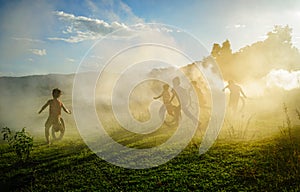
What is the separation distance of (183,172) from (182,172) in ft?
0.09

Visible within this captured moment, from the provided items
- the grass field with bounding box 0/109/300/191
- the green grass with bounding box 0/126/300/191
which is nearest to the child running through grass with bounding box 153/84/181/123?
the grass field with bounding box 0/109/300/191

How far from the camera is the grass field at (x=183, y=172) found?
22.7 feet

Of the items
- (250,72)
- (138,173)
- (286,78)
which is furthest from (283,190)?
(250,72)

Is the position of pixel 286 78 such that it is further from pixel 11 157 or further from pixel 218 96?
pixel 11 157

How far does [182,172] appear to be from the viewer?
310 inches

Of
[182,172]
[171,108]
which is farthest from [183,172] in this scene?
[171,108]

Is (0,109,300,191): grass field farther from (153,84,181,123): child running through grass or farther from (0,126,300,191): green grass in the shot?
(153,84,181,123): child running through grass

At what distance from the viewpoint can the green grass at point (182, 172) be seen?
272 inches

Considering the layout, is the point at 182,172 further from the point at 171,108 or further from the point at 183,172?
the point at 171,108

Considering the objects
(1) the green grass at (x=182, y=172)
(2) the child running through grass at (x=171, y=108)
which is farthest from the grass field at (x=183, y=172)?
(2) the child running through grass at (x=171, y=108)

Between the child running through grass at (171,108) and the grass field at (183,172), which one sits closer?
the grass field at (183,172)

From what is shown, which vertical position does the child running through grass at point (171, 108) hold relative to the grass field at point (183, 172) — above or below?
above

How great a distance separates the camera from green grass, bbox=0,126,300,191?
6.91 metres

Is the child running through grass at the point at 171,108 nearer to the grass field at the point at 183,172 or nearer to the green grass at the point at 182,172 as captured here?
the grass field at the point at 183,172
